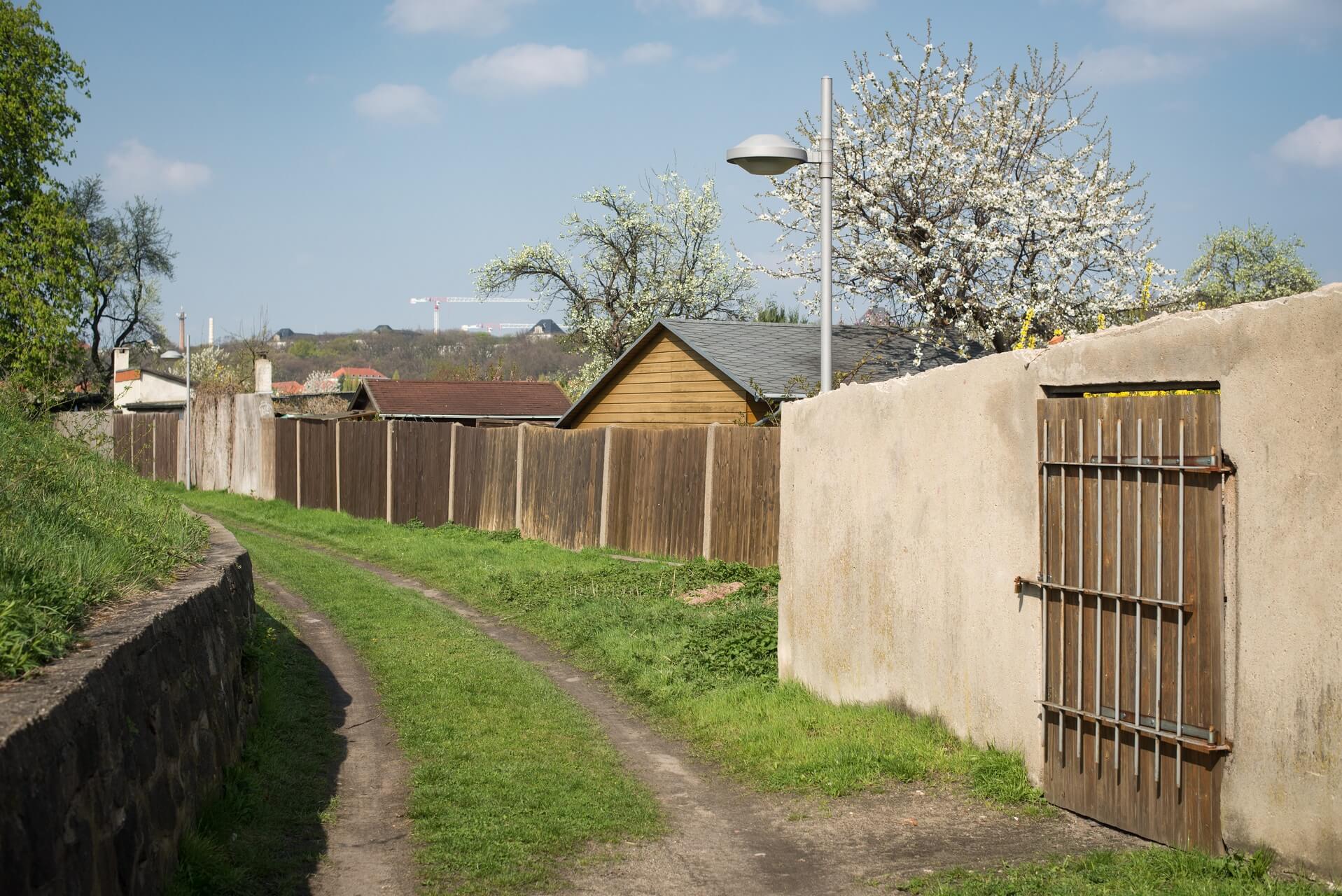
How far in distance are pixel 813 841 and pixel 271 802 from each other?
9.22 ft

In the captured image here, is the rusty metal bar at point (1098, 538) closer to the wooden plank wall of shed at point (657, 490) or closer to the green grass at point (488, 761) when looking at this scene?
the green grass at point (488, 761)

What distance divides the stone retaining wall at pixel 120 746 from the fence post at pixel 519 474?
1234 cm

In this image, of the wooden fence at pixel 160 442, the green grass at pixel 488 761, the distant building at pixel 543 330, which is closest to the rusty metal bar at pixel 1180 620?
the green grass at pixel 488 761

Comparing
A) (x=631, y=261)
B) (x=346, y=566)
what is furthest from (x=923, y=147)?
(x=631, y=261)

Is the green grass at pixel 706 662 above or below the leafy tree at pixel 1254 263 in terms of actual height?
below

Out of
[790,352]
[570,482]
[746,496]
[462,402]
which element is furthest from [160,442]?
[746,496]

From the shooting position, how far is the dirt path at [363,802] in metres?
5.26

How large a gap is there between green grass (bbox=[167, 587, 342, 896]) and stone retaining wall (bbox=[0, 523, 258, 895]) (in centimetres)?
13

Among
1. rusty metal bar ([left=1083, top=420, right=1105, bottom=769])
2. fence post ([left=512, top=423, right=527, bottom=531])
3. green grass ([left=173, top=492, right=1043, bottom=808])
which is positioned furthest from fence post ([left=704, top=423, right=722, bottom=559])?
rusty metal bar ([left=1083, top=420, right=1105, bottom=769])

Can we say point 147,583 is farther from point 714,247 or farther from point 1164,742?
point 714,247

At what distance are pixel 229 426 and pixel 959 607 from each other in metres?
25.7

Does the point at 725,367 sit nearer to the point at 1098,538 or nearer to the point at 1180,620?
the point at 1098,538

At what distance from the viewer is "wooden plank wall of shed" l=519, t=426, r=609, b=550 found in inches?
687

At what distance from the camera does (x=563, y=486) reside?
18094mm
